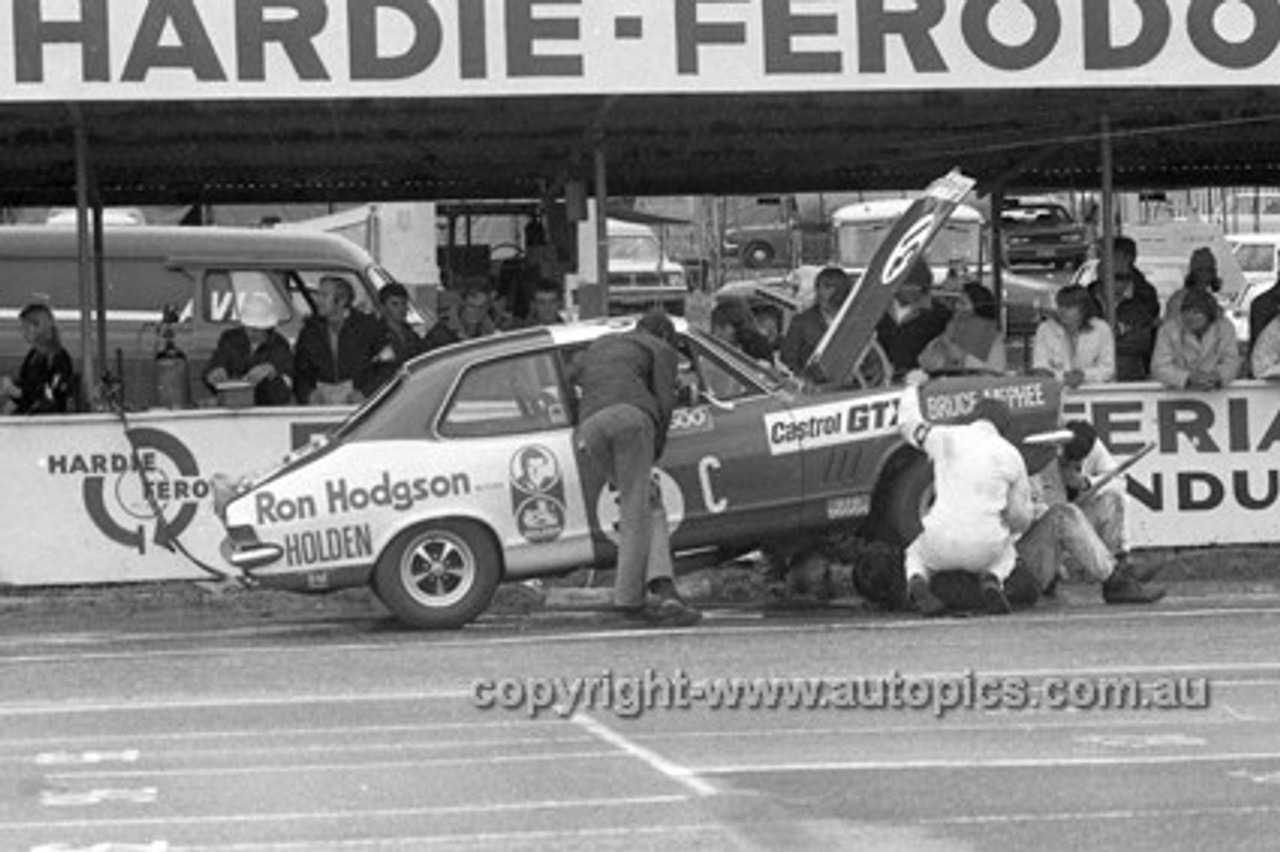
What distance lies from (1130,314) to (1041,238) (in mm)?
25949

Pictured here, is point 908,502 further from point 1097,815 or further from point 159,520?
point 1097,815

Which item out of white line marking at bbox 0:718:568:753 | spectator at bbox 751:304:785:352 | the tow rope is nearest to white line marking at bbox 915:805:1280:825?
white line marking at bbox 0:718:568:753

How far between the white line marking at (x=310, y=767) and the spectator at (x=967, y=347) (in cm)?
835

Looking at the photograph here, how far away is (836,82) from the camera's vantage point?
65.8 feet

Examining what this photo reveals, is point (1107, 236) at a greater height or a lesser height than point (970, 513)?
greater

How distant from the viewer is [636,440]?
17.2 meters

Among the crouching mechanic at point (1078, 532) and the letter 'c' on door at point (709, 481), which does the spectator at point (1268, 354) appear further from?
the letter 'c' on door at point (709, 481)

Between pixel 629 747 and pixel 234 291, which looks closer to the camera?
pixel 629 747

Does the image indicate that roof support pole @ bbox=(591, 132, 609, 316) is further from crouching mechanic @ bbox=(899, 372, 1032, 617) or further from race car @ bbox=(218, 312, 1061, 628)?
crouching mechanic @ bbox=(899, 372, 1032, 617)

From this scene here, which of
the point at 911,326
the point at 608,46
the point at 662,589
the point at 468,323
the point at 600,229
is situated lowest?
the point at 662,589

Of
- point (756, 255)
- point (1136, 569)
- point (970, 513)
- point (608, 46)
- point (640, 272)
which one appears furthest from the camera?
point (756, 255)

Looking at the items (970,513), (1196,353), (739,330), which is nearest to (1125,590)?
(970,513)

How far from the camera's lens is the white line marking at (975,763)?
1188 centimetres

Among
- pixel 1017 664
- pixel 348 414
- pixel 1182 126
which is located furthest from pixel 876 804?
pixel 1182 126
